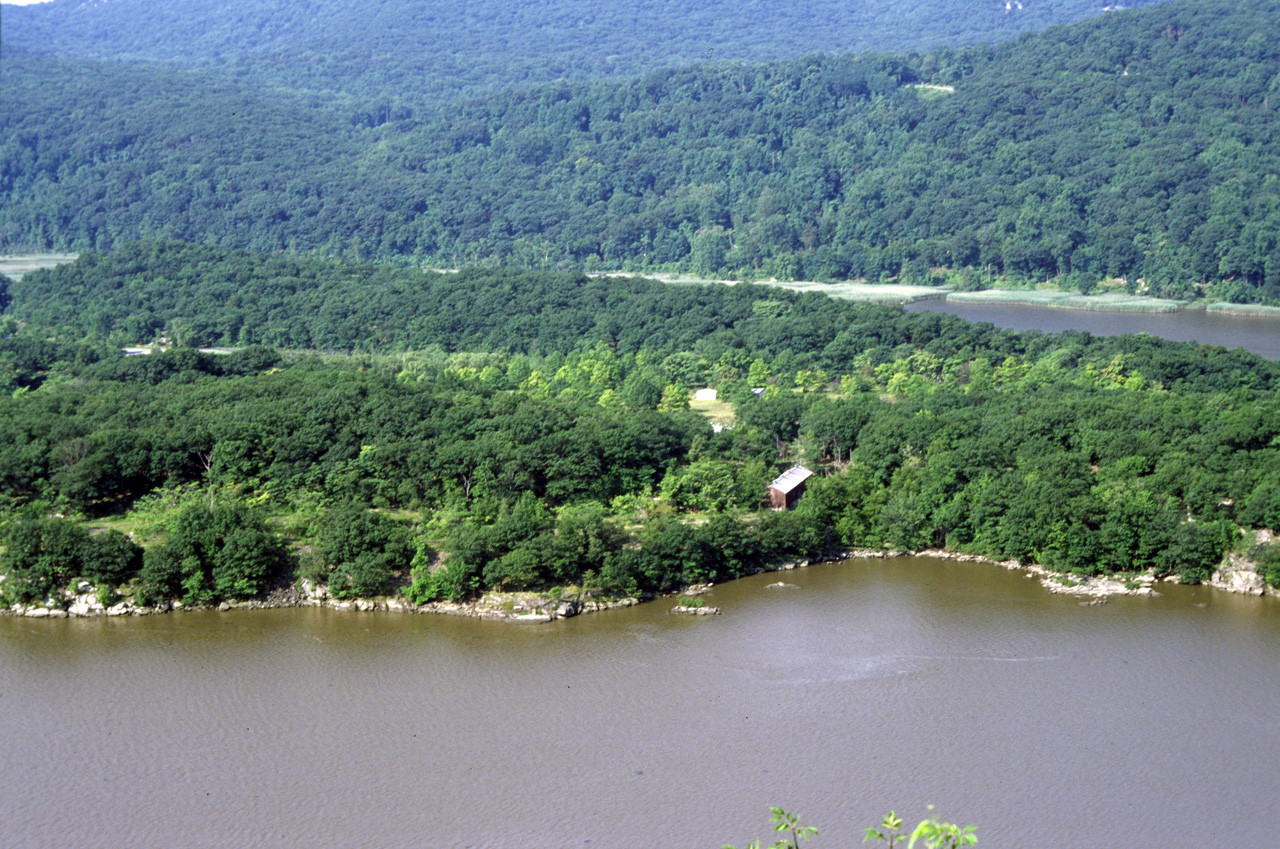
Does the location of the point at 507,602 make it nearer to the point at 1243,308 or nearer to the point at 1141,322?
the point at 1141,322

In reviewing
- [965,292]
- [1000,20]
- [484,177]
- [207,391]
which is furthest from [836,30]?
[207,391]

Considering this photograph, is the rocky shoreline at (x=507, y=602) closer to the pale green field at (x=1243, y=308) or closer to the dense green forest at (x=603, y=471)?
the dense green forest at (x=603, y=471)

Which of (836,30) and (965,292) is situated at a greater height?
(836,30)

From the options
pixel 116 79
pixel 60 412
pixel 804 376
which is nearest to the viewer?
pixel 60 412

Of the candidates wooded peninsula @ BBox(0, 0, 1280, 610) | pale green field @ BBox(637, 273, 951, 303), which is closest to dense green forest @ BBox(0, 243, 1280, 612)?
wooded peninsula @ BBox(0, 0, 1280, 610)

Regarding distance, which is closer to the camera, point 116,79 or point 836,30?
point 116,79

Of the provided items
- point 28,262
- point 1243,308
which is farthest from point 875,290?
point 28,262

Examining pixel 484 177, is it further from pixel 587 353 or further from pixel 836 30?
pixel 836 30

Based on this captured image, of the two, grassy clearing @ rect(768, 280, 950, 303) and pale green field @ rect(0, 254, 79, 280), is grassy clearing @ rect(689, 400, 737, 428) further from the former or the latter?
pale green field @ rect(0, 254, 79, 280)
